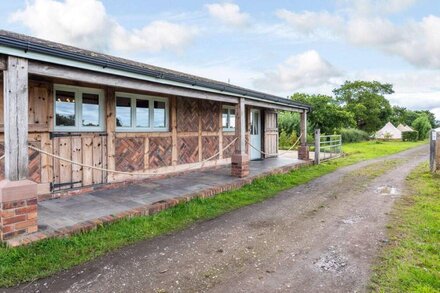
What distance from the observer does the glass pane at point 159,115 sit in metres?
7.81

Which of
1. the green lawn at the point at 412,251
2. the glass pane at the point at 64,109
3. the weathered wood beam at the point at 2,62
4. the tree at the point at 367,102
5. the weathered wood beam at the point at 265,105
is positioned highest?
the tree at the point at 367,102

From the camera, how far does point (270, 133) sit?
13.0 m

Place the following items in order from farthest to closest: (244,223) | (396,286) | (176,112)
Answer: (176,112) → (244,223) → (396,286)

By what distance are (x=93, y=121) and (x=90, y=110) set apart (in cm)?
25

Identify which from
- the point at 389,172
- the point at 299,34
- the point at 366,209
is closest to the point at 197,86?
the point at 366,209

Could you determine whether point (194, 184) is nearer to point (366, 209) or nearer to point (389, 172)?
point (366, 209)

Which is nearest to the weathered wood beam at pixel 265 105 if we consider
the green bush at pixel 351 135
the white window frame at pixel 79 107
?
the white window frame at pixel 79 107

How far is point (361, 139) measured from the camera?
32594 mm

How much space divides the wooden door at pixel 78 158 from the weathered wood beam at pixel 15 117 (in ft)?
6.39

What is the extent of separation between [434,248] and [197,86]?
5197 mm

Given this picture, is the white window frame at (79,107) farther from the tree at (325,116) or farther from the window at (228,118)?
the tree at (325,116)


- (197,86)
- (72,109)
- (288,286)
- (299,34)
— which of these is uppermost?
(299,34)

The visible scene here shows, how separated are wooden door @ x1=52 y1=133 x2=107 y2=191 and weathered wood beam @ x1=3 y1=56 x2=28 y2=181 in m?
1.95

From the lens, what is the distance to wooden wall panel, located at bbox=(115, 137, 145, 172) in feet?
22.6
